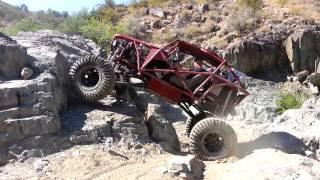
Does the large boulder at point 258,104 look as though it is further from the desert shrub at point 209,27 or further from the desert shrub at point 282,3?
the desert shrub at point 282,3

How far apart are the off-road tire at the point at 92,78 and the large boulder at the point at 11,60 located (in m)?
1.16

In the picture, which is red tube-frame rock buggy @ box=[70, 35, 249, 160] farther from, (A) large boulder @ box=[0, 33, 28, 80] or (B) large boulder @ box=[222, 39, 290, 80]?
(B) large boulder @ box=[222, 39, 290, 80]

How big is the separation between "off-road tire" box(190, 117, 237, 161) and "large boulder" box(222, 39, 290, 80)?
17.0 m

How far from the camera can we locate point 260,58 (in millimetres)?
29141

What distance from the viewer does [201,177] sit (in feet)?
31.8

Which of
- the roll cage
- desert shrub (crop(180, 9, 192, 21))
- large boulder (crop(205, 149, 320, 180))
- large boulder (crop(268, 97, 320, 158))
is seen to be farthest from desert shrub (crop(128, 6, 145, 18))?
large boulder (crop(205, 149, 320, 180))

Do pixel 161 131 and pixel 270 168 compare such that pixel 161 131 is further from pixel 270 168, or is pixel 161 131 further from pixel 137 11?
pixel 137 11

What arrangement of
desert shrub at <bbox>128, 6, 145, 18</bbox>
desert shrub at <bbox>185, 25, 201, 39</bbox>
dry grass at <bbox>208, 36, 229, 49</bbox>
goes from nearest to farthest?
dry grass at <bbox>208, 36, 229, 49</bbox> → desert shrub at <bbox>185, 25, 201, 39</bbox> → desert shrub at <bbox>128, 6, 145, 18</bbox>

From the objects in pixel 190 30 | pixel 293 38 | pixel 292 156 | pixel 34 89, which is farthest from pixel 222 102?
pixel 190 30

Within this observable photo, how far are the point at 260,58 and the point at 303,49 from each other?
2608 mm

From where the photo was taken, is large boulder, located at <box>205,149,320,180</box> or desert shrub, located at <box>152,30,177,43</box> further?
desert shrub, located at <box>152,30,177,43</box>

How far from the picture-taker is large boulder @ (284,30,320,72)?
96.2 feet

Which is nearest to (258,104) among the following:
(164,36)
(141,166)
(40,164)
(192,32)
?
(192,32)

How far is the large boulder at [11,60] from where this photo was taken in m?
10.6
